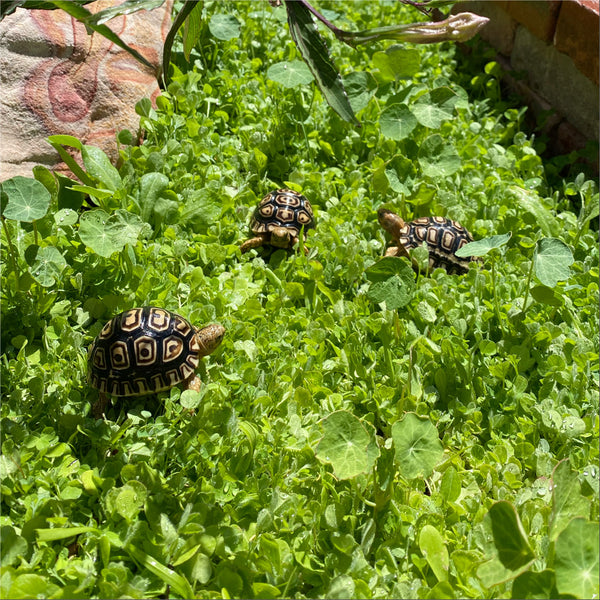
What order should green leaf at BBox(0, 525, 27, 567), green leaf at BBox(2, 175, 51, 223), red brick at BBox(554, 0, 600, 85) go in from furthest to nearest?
red brick at BBox(554, 0, 600, 85), green leaf at BBox(2, 175, 51, 223), green leaf at BBox(0, 525, 27, 567)

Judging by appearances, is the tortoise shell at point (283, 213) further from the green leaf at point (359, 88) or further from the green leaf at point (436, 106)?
the green leaf at point (436, 106)

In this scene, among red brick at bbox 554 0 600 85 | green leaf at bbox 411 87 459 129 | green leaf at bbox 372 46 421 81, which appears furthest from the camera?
red brick at bbox 554 0 600 85

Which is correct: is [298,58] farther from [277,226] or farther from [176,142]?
[277,226]

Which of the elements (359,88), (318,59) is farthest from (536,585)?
(359,88)

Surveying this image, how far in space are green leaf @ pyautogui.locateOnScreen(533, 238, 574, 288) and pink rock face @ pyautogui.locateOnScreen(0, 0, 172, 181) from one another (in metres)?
2.22

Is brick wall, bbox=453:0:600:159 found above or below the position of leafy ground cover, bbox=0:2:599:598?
above

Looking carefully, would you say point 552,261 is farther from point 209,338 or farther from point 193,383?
point 193,383

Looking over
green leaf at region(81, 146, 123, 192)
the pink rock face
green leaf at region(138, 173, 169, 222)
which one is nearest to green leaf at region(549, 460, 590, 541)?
green leaf at region(138, 173, 169, 222)

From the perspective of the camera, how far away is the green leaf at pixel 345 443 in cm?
230

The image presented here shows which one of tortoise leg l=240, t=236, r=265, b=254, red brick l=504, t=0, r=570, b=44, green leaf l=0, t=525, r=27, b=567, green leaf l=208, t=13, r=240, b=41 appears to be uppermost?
red brick l=504, t=0, r=570, b=44

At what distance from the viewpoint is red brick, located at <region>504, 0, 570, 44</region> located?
4.69m

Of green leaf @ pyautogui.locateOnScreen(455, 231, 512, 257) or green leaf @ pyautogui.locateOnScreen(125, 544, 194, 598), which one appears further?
green leaf @ pyautogui.locateOnScreen(455, 231, 512, 257)

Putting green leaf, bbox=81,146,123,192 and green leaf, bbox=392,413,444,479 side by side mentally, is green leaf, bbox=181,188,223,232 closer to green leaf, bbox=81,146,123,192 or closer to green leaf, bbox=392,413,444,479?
green leaf, bbox=81,146,123,192

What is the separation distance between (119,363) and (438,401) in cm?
129
